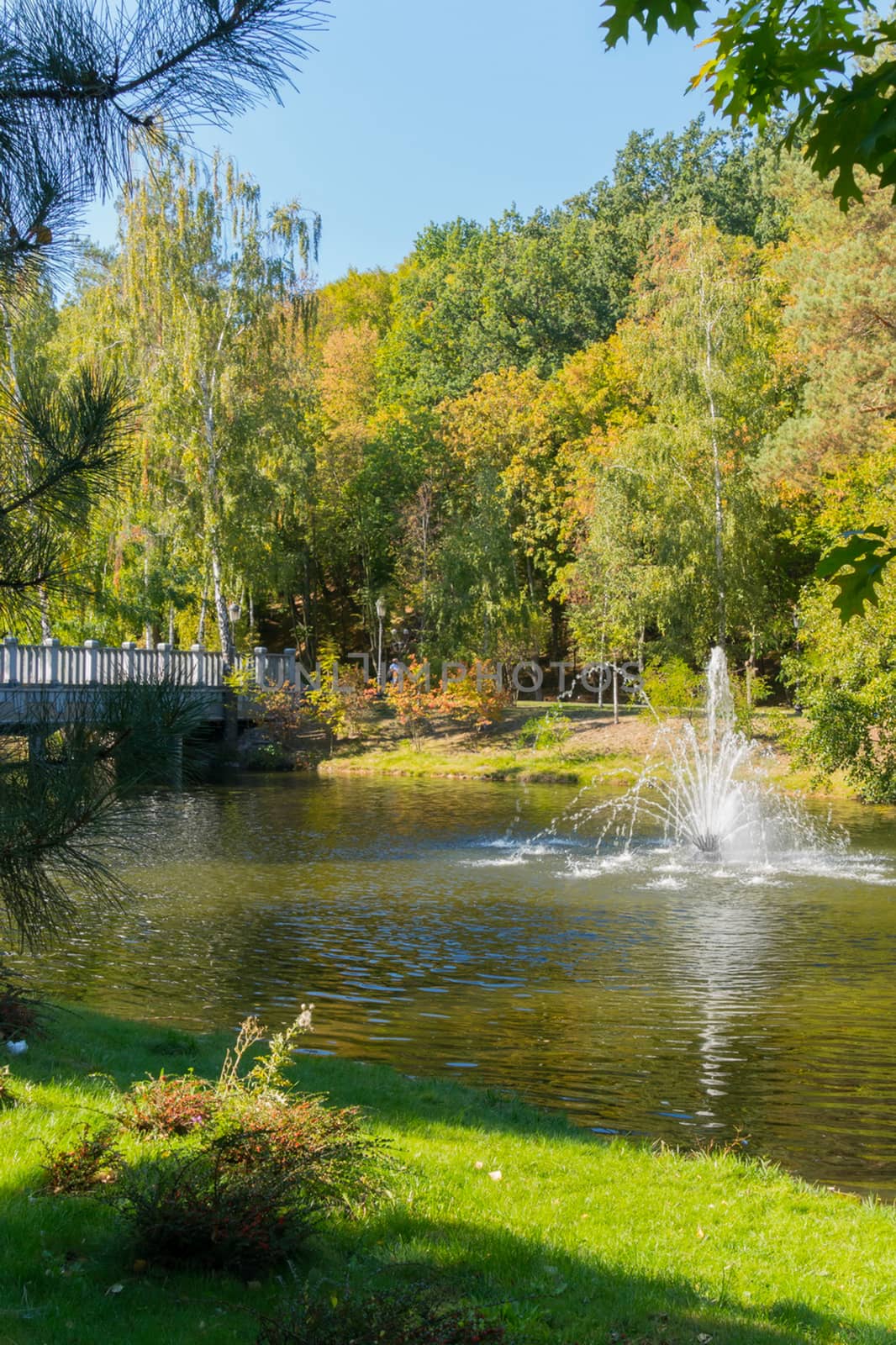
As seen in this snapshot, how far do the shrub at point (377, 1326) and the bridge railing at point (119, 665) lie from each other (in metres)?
2.27

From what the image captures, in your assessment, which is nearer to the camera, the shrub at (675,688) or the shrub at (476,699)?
the shrub at (675,688)

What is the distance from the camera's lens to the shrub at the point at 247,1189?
14.2 feet

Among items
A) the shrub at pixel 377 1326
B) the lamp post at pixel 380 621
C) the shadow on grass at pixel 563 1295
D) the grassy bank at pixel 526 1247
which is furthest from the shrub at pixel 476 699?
the shrub at pixel 377 1326

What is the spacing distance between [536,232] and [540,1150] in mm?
45773

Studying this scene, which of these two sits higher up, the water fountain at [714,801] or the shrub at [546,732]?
the shrub at [546,732]

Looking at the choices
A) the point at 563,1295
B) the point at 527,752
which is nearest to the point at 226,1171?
the point at 563,1295

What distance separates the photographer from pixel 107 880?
5020 mm

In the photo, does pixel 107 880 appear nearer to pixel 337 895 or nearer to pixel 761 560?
pixel 337 895

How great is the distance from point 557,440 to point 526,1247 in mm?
38686

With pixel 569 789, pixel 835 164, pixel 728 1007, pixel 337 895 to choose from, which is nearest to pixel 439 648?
pixel 569 789

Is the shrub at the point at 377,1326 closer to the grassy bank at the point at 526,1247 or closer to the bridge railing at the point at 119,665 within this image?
the grassy bank at the point at 526,1247

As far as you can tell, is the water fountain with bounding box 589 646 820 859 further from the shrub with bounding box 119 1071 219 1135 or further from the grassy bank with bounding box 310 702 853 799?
the shrub with bounding box 119 1071 219 1135

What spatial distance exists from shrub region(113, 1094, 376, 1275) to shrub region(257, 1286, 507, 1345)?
57 cm

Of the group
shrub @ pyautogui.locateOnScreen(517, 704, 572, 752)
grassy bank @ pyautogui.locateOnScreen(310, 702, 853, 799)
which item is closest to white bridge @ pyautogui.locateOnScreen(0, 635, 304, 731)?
grassy bank @ pyautogui.locateOnScreen(310, 702, 853, 799)
